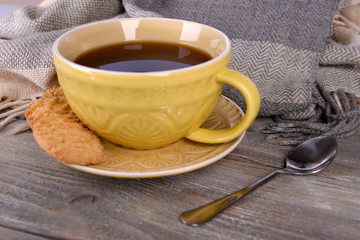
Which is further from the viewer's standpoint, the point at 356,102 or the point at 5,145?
the point at 356,102

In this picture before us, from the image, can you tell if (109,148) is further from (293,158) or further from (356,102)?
(356,102)

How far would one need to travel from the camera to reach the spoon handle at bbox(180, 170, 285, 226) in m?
0.46

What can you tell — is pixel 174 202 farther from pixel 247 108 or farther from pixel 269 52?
pixel 269 52

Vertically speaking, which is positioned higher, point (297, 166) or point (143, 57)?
point (143, 57)

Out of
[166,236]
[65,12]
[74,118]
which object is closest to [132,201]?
[166,236]

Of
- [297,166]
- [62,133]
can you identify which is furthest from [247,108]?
[62,133]

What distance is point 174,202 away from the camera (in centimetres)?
50

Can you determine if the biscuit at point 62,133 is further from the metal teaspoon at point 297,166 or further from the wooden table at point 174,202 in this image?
the metal teaspoon at point 297,166

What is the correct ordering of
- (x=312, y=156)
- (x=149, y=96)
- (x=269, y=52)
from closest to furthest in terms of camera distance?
(x=149, y=96) → (x=312, y=156) → (x=269, y=52)

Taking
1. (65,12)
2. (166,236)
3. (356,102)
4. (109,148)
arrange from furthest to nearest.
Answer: (65,12) → (356,102) → (109,148) → (166,236)

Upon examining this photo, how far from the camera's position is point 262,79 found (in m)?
0.82

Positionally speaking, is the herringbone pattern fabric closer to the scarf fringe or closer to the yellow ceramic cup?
the scarf fringe

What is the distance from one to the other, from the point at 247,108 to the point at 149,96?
6.8 inches

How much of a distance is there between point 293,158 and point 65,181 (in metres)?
0.39
